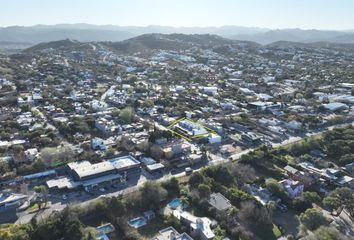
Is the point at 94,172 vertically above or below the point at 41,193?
above

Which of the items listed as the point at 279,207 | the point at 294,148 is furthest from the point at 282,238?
the point at 294,148

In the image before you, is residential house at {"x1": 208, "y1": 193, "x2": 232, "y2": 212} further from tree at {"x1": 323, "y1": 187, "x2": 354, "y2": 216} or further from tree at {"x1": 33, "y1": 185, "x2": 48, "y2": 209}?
tree at {"x1": 33, "y1": 185, "x2": 48, "y2": 209}

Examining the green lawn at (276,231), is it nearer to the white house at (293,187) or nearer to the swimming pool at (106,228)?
the white house at (293,187)

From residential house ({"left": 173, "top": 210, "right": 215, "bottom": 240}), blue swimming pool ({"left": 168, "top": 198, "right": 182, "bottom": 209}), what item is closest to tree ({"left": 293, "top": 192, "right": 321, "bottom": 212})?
residential house ({"left": 173, "top": 210, "right": 215, "bottom": 240})

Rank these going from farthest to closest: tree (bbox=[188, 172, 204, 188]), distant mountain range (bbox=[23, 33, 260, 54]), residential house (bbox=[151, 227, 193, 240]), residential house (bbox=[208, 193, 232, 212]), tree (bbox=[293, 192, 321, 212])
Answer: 1. distant mountain range (bbox=[23, 33, 260, 54])
2. tree (bbox=[188, 172, 204, 188])
3. tree (bbox=[293, 192, 321, 212])
4. residential house (bbox=[208, 193, 232, 212])
5. residential house (bbox=[151, 227, 193, 240])

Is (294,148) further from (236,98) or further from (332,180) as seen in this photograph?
(236,98)

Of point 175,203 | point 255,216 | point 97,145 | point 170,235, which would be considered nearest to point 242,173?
point 255,216

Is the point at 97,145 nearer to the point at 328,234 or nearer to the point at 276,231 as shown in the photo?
the point at 276,231
